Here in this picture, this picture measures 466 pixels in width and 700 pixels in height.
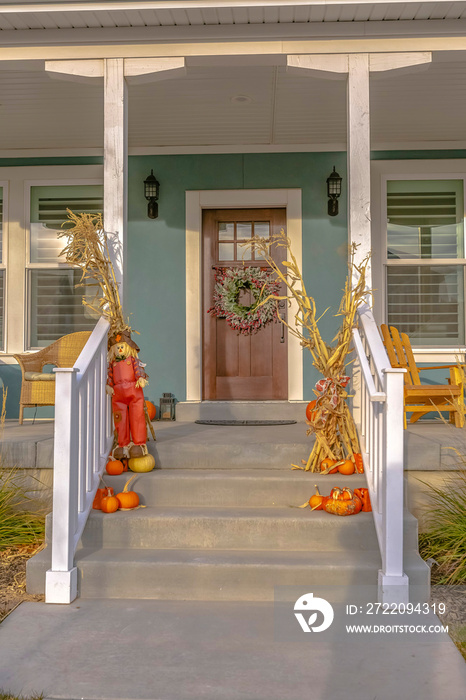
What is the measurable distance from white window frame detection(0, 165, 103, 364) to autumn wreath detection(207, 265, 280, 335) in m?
1.70

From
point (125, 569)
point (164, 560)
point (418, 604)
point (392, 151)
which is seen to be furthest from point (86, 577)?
point (392, 151)

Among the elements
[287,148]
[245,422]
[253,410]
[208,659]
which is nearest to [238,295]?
[253,410]

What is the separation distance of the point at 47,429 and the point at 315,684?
10.3 feet

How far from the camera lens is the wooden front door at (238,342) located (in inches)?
253

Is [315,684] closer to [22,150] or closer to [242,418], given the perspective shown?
[242,418]

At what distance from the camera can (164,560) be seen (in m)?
3.14

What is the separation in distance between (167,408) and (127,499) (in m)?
2.66

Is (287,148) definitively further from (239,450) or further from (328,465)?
(328,465)

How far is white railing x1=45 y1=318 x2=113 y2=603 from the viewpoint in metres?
3.05

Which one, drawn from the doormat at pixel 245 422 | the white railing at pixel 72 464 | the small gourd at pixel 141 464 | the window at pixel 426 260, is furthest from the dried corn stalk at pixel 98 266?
the window at pixel 426 260

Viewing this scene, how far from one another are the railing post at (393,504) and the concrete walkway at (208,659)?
0.53 feet

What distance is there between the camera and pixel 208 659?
241 cm

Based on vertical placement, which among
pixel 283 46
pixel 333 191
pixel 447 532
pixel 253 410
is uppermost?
pixel 283 46

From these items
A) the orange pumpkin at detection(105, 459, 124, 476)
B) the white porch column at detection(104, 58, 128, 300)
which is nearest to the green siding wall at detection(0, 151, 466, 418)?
the white porch column at detection(104, 58, 128, 300)
